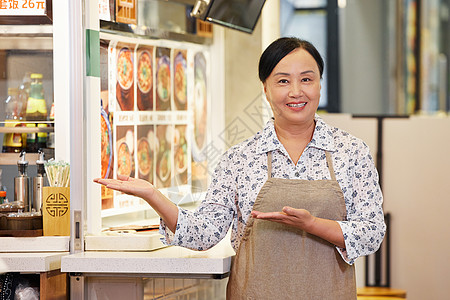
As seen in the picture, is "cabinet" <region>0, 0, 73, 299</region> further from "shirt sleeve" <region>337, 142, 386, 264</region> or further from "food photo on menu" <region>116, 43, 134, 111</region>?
"shirt sleeve" <region>337, 142, 386, 264</region>

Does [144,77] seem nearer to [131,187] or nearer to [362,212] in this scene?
[131,187]

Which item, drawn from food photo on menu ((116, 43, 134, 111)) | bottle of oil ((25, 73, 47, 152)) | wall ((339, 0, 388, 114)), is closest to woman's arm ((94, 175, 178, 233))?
bottle of oil ((25, 73, 47, 152))

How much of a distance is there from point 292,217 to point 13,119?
1.26m

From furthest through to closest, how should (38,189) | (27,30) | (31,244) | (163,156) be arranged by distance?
(163,156) → (27,30) → (38,189) → (31,244)

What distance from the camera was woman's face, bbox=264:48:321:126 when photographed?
221 centimetres

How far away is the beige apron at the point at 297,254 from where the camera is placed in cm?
216

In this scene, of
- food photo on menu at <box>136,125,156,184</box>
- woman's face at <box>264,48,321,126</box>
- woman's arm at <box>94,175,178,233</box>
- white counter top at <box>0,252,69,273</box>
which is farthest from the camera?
food photo on menu at <box>136,125,156,184</box>

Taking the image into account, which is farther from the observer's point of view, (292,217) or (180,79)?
(180,79)

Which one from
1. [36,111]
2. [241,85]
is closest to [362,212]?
[36,111]

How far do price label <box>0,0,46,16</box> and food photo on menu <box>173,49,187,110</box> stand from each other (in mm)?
765

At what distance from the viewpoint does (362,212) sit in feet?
7.07

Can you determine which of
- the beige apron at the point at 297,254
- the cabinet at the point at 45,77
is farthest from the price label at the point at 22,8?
the beige apron at the point at 297,254

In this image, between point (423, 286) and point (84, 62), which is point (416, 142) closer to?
point (423, 286)

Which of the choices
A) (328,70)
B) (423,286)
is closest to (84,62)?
(423,286)
